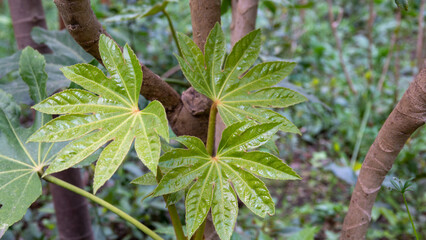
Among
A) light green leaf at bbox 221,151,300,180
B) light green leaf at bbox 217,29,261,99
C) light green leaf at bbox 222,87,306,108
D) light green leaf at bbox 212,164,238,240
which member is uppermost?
light green leaf at bbox 217,29,261,99

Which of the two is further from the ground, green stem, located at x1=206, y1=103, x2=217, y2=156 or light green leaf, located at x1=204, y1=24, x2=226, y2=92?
light green leaf, located at x1=204, y1=24, x2=226, y2=92

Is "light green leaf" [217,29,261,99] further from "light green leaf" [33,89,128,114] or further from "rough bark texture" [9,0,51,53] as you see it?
"rough bark texture" [9,0,51,53]

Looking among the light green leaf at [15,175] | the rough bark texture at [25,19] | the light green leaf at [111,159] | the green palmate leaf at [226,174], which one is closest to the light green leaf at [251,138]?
the green palmate leaf at [226,174]

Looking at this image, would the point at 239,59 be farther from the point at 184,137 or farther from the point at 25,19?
the point at 25,19

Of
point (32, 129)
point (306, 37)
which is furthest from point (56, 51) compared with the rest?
point (306, 37)

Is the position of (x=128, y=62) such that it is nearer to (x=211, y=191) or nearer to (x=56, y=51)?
(x=211, y=191)

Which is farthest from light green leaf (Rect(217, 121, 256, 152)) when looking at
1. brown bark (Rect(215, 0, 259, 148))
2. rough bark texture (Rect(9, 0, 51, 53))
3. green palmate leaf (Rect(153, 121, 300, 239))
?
rough bark texture (Rect(9, 0, 51, 53))

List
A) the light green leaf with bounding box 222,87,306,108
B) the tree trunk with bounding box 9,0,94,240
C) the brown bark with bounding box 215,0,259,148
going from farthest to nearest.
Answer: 1. the tree trunk with bounding box 9,0,94,240
2. the brown bark with bounding box 215,0,259,148
3. the light green leaf with bounding box 222,87,306,108

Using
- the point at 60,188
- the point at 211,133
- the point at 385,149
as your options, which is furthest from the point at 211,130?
the point at 60,188
